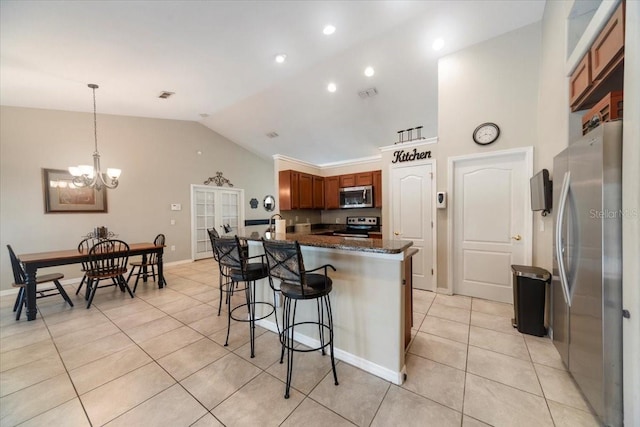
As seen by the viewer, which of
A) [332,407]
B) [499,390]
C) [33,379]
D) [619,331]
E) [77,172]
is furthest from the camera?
[77,172]

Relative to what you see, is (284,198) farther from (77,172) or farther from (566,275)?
(566,275)

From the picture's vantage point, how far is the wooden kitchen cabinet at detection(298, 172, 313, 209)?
4.94 m

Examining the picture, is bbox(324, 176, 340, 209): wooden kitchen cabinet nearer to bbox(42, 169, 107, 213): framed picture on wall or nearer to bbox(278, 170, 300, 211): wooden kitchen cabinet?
bbox(278, 170, 300, 211): wooden kitchen cabinet

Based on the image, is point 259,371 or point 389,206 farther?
point 389,206

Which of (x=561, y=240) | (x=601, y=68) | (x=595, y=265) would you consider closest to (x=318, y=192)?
(x=561, y=240)

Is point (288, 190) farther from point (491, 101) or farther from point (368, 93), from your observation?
point (491, 101)

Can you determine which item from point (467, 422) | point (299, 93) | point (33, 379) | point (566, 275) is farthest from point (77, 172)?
point (566, 275)

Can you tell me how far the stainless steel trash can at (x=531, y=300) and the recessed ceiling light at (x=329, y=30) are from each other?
358cm

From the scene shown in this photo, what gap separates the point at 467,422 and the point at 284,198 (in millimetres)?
4023

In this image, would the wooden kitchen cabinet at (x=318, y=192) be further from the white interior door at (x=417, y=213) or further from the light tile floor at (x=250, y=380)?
the light tile floor at (x=250, y=380)

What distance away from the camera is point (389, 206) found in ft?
13.3

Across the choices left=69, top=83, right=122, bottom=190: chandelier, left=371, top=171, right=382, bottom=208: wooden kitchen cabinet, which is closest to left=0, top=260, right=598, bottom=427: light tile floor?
left=69, top=83, right=122, bottom=190: chandelier

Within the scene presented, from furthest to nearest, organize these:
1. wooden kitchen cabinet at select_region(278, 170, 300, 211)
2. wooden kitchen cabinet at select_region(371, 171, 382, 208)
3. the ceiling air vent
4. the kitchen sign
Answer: wooden kitchen cabinet at select_region(371, 171, 382, 208), wooden kitchen cabinet at select_region(278, 170, 300, 211), the ceiling air vent, the kitchen sign

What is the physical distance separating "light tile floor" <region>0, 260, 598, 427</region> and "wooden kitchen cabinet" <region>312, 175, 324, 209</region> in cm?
320
